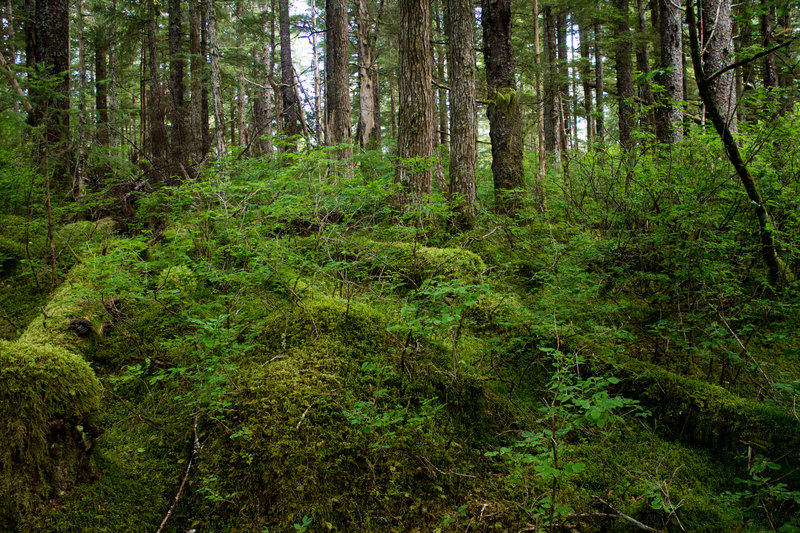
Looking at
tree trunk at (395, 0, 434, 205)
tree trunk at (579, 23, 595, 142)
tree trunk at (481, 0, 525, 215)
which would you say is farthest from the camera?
tree trunk at (579, 23, 595, 142)

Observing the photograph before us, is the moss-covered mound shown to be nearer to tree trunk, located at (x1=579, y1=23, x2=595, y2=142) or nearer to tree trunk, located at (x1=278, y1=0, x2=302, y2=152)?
tree trunk, located at (x1=278, y1=0, x2=302, y2=152)

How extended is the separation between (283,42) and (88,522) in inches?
650

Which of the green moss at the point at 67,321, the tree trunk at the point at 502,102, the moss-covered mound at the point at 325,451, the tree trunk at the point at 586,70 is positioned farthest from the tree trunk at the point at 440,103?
the tree trunk at the point at 586,70

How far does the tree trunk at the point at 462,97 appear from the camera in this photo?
7.35 m

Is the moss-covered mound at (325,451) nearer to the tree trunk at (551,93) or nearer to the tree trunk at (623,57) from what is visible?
the tree trunk at (623,57)

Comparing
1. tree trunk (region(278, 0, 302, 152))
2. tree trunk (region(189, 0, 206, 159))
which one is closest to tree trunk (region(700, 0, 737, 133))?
tree trunk (region(278, 0, 302, 152))

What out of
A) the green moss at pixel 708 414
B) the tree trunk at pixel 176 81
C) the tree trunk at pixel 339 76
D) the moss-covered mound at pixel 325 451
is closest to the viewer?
the moss-covered mound at pixel 325 451

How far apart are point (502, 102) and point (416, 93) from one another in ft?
7.79

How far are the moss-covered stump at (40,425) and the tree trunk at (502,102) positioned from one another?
727cm

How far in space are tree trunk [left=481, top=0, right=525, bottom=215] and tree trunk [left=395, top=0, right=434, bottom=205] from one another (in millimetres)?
2006

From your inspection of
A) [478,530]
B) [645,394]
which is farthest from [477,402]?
[645,394]

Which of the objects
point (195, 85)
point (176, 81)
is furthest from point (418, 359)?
point (195, 85)

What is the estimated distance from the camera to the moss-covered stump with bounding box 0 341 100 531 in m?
2.18

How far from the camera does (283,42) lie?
15484mm
